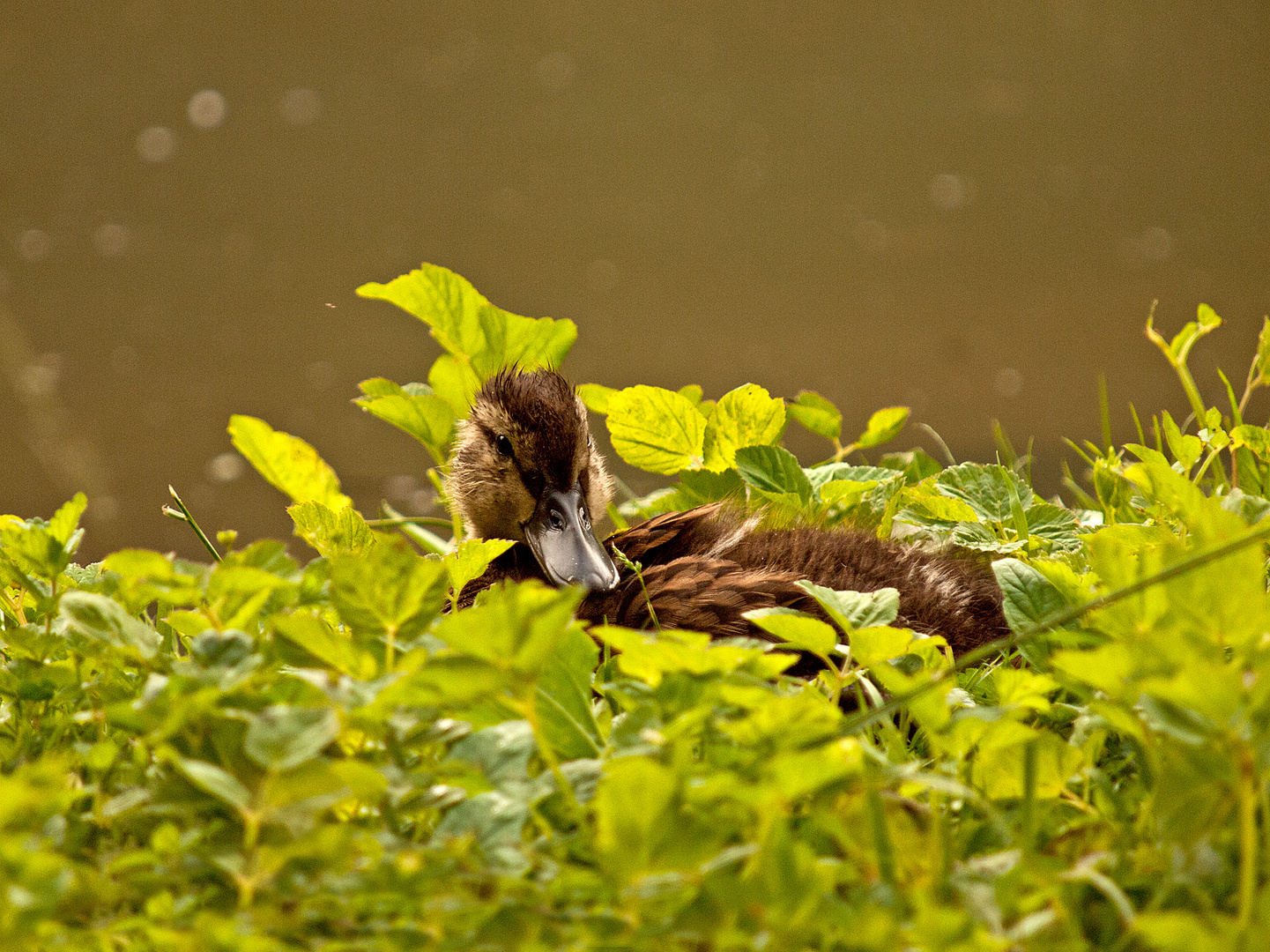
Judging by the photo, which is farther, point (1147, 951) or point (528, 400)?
point (528, 400)

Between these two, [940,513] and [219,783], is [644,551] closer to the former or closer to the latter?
[940,513]

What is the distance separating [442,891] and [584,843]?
97mm

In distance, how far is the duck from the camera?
1091mm

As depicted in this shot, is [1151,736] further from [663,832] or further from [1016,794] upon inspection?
[663,832]

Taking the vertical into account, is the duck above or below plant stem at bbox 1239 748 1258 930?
below

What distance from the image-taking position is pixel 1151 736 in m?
0.59

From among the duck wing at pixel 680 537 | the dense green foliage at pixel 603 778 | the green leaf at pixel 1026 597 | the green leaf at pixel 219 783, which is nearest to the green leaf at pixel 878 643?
the dense green foliage at pixel 603 778

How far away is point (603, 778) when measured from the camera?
0.57 meters

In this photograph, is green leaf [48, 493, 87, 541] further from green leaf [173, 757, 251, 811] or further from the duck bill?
the duck bill

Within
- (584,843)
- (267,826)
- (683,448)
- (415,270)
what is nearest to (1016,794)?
(584,843)

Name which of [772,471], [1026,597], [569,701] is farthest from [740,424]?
[569,701]

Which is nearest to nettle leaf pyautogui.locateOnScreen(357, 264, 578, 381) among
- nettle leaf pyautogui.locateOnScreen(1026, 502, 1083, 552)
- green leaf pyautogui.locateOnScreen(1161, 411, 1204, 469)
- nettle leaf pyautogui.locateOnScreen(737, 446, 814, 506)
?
nettle leaf pyautogui.locateOnScreen(737, 446, 814, 506)

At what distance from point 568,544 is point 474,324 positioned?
1.36 ft

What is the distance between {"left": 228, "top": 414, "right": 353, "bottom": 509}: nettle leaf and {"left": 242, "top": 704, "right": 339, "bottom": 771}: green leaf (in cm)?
88
